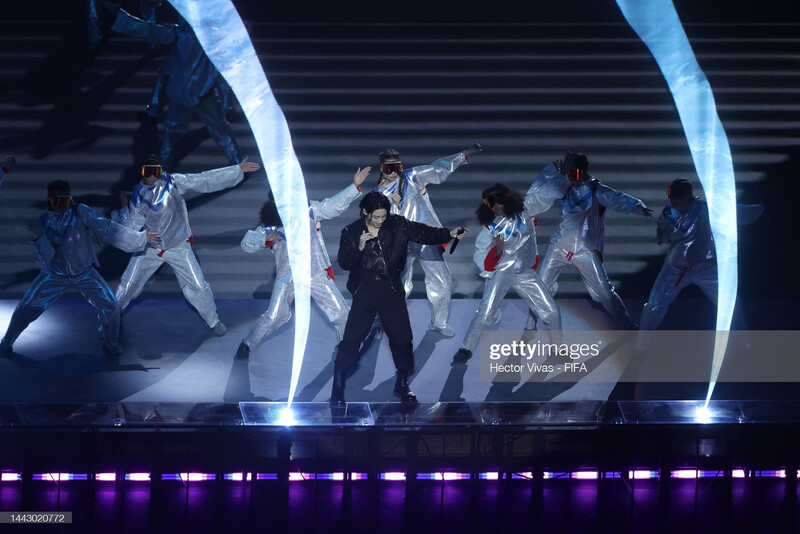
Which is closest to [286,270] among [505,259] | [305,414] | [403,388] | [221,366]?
[221,366]

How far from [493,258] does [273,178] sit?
2297 millimetres

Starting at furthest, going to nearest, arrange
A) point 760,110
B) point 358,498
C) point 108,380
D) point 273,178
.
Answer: point 760,110 → point 273,178 → point 108,380 → point 358,498

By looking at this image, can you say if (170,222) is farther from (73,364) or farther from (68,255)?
(73,364)

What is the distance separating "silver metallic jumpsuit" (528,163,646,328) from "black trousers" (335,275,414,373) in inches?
72.1

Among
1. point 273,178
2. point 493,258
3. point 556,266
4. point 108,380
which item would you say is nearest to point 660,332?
point 556,266

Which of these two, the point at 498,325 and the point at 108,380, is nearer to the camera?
the point at 108,380

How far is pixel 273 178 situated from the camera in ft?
29.6

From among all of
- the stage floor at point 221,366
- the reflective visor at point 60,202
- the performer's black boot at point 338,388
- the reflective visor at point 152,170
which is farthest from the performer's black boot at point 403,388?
the reflective visor at point 60,202

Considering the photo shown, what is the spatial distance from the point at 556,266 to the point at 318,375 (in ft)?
6.62

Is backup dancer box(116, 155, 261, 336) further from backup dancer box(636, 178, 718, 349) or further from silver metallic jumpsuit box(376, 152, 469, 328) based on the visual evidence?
backup dancer box(636, 178, 718, 349)

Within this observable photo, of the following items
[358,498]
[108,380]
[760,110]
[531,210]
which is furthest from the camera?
[760,110]

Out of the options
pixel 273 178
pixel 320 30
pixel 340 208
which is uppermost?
pixel 320 30

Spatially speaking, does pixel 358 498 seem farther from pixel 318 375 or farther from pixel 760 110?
pixel 760 110

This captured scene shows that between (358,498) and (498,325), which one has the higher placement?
(498,325)
